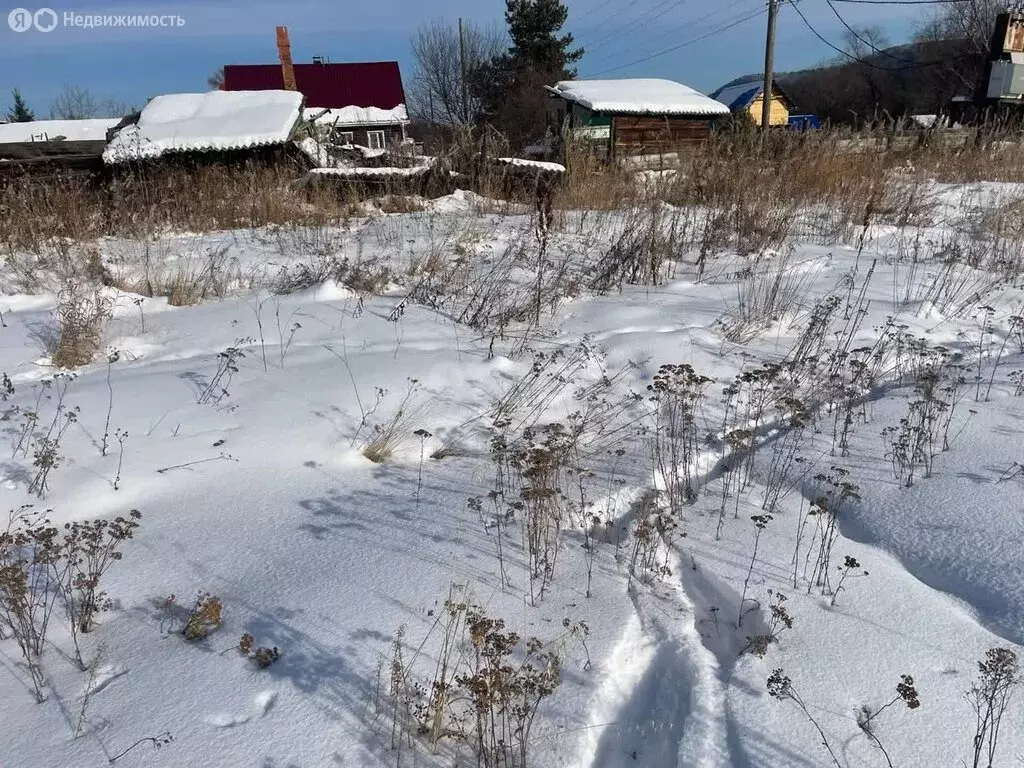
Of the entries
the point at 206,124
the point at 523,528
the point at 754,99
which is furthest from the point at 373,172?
the point at 754,99

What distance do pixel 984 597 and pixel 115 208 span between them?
7434mm

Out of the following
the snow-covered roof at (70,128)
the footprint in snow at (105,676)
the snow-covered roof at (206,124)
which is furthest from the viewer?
the snow-covered roof at (70,128)

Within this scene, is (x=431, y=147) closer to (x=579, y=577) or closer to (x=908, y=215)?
(x=908, y=215)

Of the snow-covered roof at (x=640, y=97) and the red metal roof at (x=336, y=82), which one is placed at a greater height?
the red metal roof at (x=336, y=82)

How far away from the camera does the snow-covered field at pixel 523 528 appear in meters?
1.59

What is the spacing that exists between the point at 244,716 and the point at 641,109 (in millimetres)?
16619

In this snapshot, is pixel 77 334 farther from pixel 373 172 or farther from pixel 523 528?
pixel 373 172

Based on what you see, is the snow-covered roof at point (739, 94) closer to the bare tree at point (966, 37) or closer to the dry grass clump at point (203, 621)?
the bare tree at point (966, 37)

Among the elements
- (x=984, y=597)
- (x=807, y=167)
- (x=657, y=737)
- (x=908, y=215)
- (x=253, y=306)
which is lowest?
(x=657, y=737)

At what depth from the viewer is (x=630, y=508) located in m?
2.53

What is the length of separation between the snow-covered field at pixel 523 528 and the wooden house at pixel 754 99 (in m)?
25.7

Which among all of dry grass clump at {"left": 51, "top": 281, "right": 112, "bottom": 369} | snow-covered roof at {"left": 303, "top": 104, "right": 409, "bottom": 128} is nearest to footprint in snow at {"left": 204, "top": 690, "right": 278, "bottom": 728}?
dry grass clump at {"left": 51, "top": 281, "right": 112, "bottom": 369}

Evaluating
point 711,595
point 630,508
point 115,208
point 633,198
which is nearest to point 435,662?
point 711,595

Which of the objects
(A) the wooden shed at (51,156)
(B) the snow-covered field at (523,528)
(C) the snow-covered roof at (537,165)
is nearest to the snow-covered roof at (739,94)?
(C) the snow-covered roof at (537,165)
